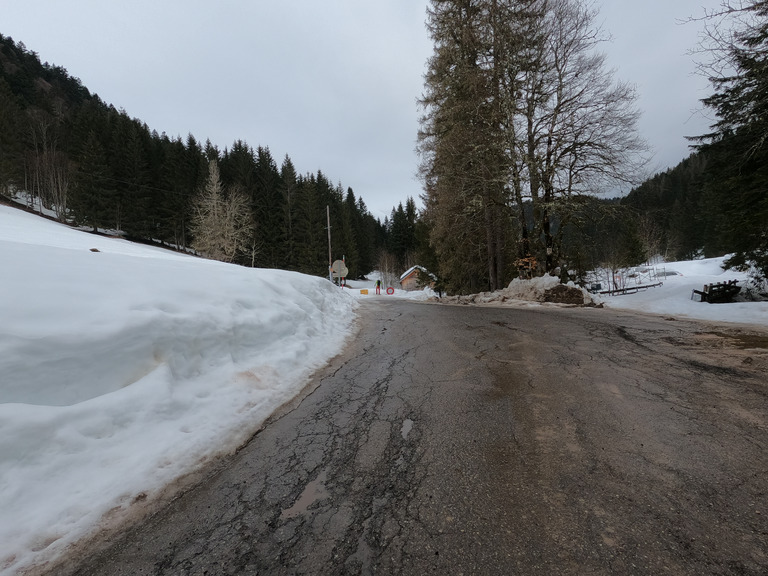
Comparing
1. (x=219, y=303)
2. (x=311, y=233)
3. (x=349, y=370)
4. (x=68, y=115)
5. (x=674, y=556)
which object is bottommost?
(x=674, y=556)

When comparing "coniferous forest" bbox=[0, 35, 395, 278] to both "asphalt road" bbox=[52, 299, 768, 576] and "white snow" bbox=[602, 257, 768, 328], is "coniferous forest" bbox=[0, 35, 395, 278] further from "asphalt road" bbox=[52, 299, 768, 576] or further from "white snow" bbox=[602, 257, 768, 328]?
"asphalt road" bbox=[52, 299, 768, 576]

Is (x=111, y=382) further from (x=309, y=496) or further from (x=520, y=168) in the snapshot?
(x=520, y=168)

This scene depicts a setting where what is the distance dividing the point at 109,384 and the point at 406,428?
2.90m

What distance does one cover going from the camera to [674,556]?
1647 mm

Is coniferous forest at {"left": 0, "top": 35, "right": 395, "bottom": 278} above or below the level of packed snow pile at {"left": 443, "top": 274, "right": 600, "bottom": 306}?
above

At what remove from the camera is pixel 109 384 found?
3.18 meters

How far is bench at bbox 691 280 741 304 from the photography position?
14305 mm

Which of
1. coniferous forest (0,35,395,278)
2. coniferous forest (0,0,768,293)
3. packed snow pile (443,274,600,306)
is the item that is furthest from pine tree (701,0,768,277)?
coniferous forest (0,35,395,278)

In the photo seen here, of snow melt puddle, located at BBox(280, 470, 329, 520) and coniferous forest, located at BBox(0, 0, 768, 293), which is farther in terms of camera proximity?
coniferous forest, located at BBox(0, 0, 768, 293)

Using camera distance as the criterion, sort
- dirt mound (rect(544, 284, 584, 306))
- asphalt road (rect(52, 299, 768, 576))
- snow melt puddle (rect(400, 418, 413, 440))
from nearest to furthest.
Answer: asphalt road (rect(52, 299, 768, 576)), snow melt puddle (rect(400, 418, 413, 440)), dirt mound (rect(544, 284, 584, 306))

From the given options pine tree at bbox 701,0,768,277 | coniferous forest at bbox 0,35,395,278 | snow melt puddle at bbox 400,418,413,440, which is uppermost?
coniferous forest at bbox 0,35,395,278

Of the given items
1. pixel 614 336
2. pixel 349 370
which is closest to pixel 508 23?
pixel 614 336

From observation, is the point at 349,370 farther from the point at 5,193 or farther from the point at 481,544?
the point at 5,193

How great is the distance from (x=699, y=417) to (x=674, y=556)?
2124 millimetres
